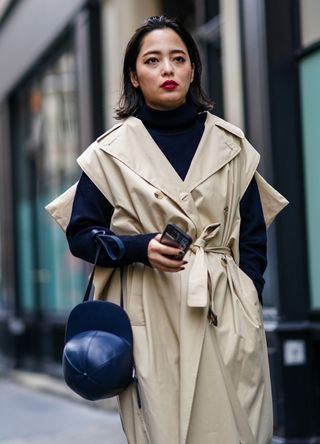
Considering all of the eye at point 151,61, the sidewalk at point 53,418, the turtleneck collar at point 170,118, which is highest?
the eye at point 151,61

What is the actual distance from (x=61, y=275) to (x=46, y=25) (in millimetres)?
3111

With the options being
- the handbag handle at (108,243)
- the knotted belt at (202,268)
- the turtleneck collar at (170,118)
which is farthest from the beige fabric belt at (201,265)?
the turtleneck collar at (170,118)

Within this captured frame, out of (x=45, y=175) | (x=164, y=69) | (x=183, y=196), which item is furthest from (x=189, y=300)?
(x=45, y=175)

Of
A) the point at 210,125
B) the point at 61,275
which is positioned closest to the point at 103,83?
the point at 61,275

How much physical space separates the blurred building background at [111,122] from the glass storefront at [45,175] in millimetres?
26

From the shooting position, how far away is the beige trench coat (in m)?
2.80

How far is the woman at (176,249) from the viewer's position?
2.80 m

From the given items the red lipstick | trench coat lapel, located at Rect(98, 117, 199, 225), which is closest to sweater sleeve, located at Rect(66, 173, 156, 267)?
trench coat lapel, located at Rect(98, 117, 199, 225)

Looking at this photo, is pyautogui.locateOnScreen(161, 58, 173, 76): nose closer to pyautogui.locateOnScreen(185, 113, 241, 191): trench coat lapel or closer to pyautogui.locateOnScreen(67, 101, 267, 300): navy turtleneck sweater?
pyautogui.locateOnScreen(67, 101, 267, 300): navy turtleneck sweater

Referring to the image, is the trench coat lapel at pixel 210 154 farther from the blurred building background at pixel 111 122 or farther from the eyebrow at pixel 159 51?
the blurred building background at pixel 111 122

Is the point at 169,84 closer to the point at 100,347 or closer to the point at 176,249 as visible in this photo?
the point at 176,249

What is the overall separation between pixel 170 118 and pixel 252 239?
49cm

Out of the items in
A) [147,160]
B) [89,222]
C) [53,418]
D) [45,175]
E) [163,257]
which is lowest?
[53,418]

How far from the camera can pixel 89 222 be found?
2.94m
